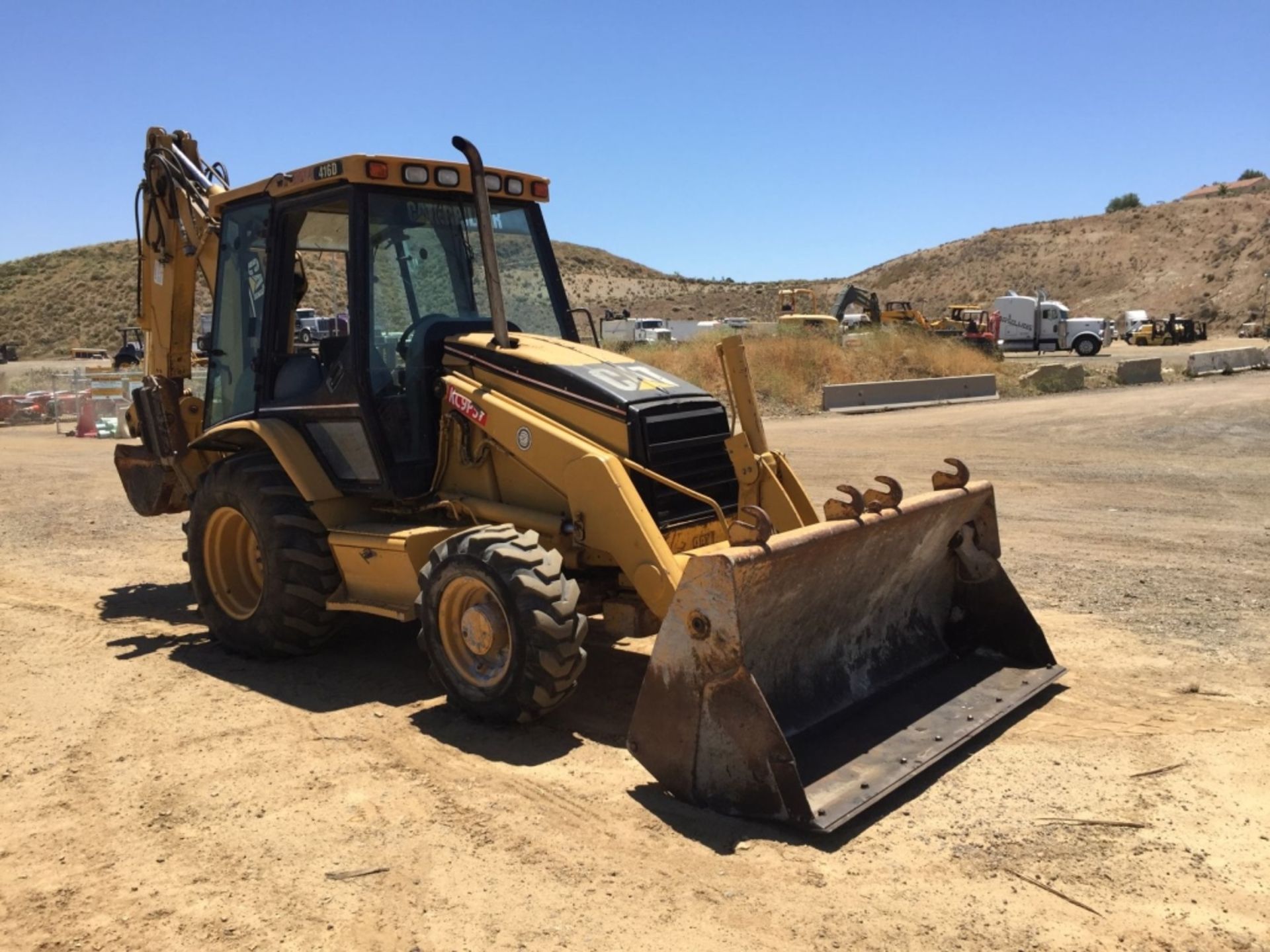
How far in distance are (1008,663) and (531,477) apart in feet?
9.05

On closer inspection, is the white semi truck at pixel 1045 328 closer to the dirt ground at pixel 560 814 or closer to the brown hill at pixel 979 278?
the brown hill at pixel 979 278

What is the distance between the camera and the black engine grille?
5508mm

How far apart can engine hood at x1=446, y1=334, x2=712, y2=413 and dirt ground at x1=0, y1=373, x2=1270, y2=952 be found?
1.63 meters

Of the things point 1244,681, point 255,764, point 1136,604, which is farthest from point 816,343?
point 255,764

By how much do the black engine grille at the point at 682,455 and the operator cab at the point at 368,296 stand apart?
4.30ft

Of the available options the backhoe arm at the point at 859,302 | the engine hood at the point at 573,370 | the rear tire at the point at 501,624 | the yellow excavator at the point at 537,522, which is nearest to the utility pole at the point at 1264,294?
the backhoe arm at the point at 859,302

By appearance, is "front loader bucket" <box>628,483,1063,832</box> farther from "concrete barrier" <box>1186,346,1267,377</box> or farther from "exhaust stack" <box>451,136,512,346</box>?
"concrete barrier" <box>1186,346,1267,377</box>

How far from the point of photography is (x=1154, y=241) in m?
75.5

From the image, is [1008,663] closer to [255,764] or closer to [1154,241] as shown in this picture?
[255,764]

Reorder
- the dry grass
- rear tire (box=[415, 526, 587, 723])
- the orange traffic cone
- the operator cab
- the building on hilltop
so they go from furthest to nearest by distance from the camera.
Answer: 1. the building on hilltop
2. the dry grass
3. the orange traffic cone
4. the operator cab
5. rear tire (box=[415, 526, 587, 723])

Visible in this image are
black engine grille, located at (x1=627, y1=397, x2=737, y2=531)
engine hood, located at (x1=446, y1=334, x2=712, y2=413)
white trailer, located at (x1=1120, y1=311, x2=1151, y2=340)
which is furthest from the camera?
white trailer, located at (x1=1120, y1=311, x2=1151, y2=340)

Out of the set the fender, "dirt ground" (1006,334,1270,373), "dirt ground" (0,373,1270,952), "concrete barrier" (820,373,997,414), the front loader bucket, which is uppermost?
"dirt ground" (1006,334,1270,373)

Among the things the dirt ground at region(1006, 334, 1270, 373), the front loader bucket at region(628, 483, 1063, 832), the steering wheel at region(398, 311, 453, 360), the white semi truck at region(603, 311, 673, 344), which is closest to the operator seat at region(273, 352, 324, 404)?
the steering wheel at region(398, 311, 453, 360)

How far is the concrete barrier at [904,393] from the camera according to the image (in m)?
22.8
